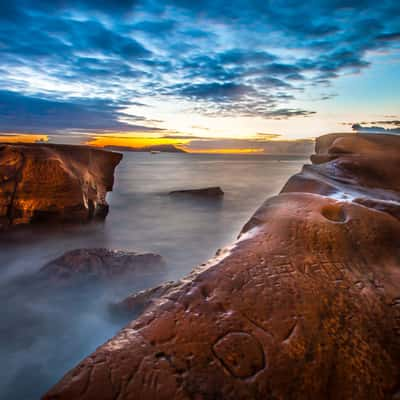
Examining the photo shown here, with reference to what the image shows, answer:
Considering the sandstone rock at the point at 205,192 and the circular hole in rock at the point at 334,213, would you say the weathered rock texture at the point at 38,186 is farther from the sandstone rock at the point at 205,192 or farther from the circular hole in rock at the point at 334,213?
the sandstone rock at the point at 205,192

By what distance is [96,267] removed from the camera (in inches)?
172

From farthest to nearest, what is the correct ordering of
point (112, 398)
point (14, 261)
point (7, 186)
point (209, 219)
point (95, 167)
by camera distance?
1. point (209, 219)
2. point (95, 167)
3. point (7, 186)
4. point (14, 261)
5. point (112, 398)

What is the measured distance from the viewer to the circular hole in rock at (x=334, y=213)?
7.60 feet

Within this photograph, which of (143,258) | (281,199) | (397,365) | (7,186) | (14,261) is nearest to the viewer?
(397,365)

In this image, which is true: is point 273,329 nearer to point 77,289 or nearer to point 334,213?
point 334,213

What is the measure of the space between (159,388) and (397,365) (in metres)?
1.22

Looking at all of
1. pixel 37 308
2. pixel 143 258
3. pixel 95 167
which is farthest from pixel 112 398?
pixel 95 167

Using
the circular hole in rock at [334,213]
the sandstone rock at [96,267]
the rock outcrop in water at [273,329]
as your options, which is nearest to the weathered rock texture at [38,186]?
the sandstone rock at [96,267]

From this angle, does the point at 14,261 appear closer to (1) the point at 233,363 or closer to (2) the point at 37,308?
(2) the point at 37,308

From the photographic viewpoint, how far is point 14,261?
5141 mm

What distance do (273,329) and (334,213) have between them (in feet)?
4.55

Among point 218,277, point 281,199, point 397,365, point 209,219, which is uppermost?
point 281,199

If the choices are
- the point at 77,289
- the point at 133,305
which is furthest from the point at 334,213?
the point at 77,289

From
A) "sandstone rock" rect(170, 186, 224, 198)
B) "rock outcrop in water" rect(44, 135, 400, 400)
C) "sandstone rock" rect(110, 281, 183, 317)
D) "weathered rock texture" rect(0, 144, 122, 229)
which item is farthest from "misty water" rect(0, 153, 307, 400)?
"rock outcrop in water" rect(44, 135, 400, 400)
